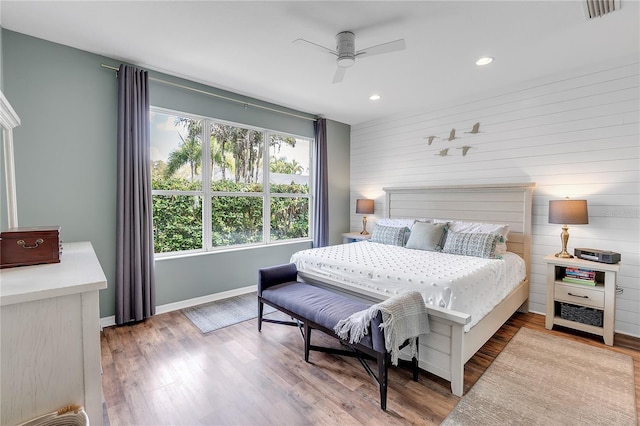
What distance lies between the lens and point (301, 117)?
15.4 ft

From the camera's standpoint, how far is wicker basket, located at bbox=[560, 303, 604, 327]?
278cm

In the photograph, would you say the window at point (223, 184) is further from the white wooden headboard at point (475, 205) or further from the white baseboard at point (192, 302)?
the white wooden headboard at point (475, 205)

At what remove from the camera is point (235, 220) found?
411cm

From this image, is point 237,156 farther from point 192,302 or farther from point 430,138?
point 430,138

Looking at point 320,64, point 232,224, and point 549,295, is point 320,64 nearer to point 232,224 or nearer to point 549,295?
point 232,224

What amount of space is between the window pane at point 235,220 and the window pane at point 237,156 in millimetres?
205

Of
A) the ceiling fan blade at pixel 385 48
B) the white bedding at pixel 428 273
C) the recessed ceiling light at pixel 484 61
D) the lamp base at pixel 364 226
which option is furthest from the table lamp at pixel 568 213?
the lamp base at pixel 364 226

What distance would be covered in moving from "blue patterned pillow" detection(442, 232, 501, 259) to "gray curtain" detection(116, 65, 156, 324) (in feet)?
10.9

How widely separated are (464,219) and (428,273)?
1.88 m

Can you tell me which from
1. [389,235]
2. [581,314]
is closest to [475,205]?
[389,235]

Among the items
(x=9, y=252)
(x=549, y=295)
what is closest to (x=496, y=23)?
(x=549, y=295)

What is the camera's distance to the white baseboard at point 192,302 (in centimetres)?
299

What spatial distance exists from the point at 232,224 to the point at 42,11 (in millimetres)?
2660

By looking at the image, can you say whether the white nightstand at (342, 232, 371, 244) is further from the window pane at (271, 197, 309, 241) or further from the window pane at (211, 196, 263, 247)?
the window pane at (211, 196, 263, 247)
